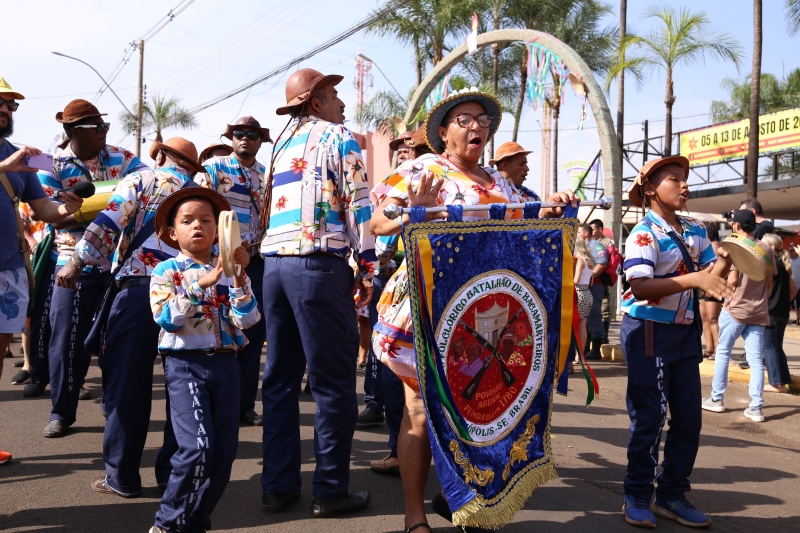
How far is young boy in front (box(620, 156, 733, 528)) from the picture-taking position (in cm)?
427

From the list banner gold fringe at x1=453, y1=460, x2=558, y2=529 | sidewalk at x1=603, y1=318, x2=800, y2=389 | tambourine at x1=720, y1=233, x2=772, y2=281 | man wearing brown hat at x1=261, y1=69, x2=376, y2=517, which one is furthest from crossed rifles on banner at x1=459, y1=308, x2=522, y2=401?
sidewalk at x1=603, y1=318, x2=800, y2=389

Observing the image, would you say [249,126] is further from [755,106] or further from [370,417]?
[755,106]

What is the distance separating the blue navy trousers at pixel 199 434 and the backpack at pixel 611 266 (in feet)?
30.5

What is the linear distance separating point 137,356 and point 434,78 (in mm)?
14298

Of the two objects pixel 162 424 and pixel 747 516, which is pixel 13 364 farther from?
pixel 747 516

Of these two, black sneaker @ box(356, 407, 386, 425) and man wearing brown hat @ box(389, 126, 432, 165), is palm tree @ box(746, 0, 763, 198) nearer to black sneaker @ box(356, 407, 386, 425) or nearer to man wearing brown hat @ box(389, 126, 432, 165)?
man wearing brown hat @ box(389, 126, 432, 165)

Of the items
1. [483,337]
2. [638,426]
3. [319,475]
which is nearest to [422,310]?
[483,337]

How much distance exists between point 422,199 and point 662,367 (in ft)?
5.93

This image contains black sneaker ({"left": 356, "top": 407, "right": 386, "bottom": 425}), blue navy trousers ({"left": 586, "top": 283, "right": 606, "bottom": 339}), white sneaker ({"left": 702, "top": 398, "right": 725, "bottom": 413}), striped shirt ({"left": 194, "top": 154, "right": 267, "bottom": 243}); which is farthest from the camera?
blue navy trousers ({"left": 586, "top": 283, "right": 606, "bottom": 339})

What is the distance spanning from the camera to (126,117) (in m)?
41.6

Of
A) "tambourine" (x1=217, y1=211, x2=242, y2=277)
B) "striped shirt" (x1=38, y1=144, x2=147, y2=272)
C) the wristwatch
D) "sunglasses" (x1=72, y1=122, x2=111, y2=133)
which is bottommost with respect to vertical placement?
the wristwatch

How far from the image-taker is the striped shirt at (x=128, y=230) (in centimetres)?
434

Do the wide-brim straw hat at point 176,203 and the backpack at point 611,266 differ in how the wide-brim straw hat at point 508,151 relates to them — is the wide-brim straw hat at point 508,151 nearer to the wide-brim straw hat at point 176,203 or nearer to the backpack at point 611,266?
the wide-brim straw hat at point 176,203

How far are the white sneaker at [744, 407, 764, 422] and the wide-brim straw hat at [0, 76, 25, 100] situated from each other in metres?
6.93
